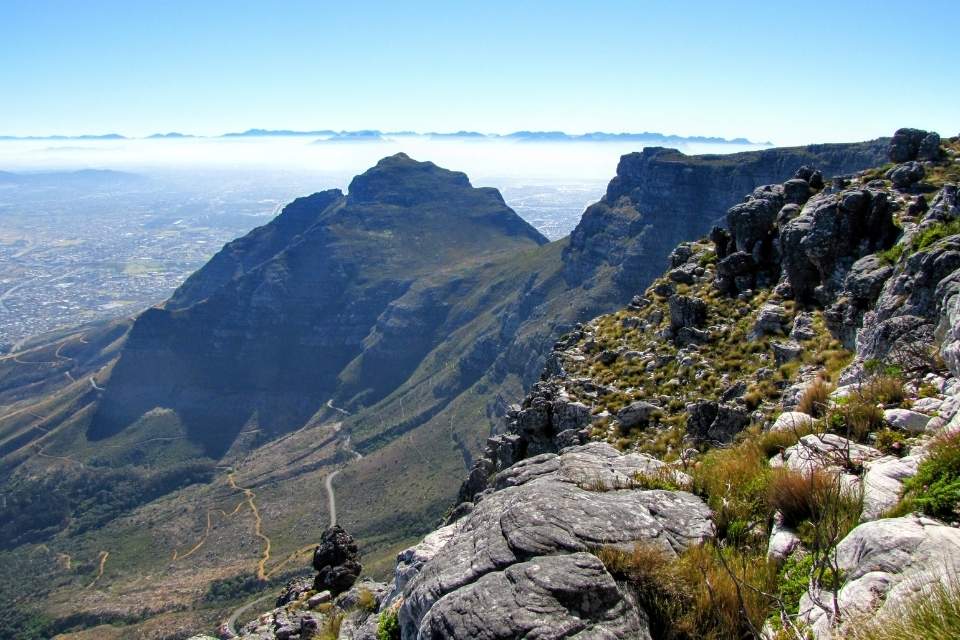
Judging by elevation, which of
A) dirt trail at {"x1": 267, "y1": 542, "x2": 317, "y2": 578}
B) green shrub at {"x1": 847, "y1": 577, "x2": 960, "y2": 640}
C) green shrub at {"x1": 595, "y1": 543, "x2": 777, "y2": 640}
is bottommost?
dirt trail at {"x1": 267, "y1": 542, "x2": 317, "y2": 578}

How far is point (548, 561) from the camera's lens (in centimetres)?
966

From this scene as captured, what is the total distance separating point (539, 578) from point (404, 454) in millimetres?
184312

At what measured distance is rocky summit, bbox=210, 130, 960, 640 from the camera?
754cm

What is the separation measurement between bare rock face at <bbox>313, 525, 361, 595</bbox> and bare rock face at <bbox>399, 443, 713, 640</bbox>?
21.1 m

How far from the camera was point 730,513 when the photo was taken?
1107 centimetres

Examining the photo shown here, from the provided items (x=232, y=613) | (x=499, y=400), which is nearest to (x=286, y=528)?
(x=232, y=613)

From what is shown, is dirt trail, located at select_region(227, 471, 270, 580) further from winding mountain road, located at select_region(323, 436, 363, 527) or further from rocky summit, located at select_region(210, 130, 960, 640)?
rocky summit, located at select_region(210, 130, 960, 640)

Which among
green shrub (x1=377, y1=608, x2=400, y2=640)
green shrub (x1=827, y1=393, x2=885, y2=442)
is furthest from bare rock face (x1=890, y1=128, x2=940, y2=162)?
green shrub (x1=377, y1=608, x2=400, y2=640)

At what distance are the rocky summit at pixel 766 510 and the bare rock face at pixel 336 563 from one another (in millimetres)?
7091

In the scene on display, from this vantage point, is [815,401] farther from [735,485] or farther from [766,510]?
[766,510]

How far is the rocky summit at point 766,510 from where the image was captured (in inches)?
297

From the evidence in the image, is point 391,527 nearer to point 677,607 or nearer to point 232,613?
point 232,613

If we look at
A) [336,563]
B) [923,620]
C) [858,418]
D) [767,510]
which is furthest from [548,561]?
[336,563]

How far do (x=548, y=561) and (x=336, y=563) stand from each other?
2734 centimetres
